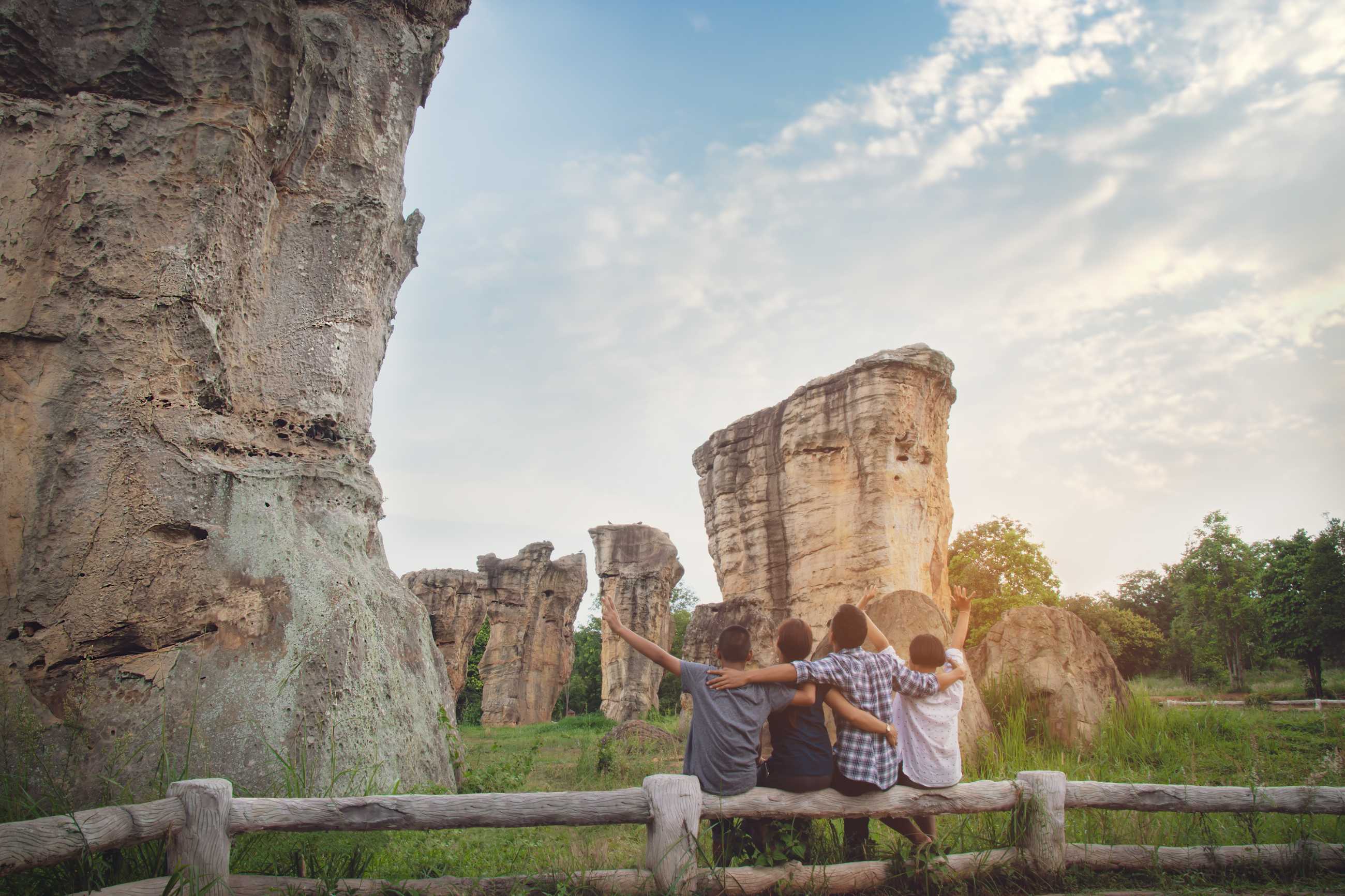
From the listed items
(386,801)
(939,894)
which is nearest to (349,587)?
(386,801)

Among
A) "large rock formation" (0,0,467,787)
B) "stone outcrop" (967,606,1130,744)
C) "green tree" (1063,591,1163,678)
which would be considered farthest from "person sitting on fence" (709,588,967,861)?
"green tree" (1063,591,1163,678)

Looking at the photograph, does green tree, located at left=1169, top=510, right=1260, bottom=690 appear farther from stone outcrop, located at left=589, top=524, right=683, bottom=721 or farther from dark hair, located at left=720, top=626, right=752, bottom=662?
dark hair, located at left=720, top=626, right=752, bottom=662

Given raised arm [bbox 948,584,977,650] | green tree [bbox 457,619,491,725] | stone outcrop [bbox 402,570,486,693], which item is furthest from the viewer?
green tree [bbox 457,619,491,725]

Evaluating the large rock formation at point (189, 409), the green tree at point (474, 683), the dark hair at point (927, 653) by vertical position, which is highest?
the large rock formation at point (189, 409)

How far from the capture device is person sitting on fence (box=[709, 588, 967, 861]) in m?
4.43

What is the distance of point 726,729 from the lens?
4371mm

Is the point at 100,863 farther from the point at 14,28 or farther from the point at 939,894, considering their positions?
the point at 14,28

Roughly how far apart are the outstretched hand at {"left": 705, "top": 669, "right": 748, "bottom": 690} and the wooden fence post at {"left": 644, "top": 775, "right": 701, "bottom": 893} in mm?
517

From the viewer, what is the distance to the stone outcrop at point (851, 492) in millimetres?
19125

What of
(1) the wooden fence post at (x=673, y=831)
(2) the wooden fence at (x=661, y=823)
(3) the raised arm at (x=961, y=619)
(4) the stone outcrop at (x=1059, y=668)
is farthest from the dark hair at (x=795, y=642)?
(4) the stone outcrop at (x=1059, y=668)

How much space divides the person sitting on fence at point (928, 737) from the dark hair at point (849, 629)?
0.28 meters

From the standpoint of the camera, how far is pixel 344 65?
22.3 feet

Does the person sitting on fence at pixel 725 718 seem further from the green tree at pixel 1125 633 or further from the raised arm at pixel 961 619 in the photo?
the green tree at pixel 1125 633

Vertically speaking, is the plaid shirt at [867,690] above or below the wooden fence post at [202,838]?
above
